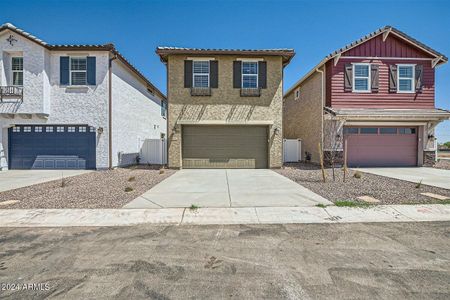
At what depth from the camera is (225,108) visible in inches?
497

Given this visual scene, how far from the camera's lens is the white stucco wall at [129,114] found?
12.8m

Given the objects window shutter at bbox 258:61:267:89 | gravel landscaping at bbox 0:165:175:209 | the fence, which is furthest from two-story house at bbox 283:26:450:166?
gravel landscaping at bbox 0:165:175:209

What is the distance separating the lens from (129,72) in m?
14.5

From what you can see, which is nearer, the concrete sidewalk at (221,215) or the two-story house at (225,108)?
the concrete sidewalk at (221,215)

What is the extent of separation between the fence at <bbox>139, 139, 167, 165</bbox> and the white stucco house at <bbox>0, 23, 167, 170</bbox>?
2891 millimetres

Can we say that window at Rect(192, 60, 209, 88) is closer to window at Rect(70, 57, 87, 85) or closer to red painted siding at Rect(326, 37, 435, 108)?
window at Rect(70, 57, 87, 85)

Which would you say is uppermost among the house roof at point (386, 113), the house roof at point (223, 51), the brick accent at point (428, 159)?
the house roof at point (223, 51)

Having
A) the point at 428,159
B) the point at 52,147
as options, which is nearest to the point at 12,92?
the point at 52,147

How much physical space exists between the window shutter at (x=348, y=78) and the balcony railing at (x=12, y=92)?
18.4 meters

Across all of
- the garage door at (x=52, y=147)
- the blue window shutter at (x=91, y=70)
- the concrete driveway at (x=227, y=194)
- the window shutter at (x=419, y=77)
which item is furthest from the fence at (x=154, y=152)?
the window shutter at (x=419, y=77)

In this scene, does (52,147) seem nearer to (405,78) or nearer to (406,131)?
(406,131)

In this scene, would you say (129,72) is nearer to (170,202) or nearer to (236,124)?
(236,124)

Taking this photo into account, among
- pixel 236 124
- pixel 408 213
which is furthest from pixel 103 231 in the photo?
pixel 236 124

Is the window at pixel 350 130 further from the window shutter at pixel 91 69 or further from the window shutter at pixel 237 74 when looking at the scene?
the window shutter at pixel 91 69
